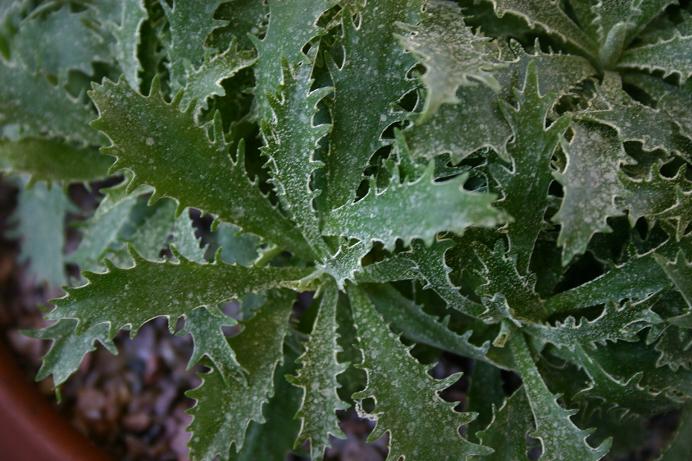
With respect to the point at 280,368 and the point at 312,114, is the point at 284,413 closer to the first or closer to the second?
the point at 280,368

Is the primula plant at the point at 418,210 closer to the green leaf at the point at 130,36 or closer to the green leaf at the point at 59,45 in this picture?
the green leaf at the point at 130,36

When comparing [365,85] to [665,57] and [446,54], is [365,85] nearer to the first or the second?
[446,54]

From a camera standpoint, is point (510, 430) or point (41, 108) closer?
point (510, 430)

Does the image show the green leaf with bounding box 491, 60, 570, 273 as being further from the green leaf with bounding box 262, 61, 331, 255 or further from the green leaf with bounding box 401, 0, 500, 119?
the green leaf with bounding box 262, 61, 331, 255

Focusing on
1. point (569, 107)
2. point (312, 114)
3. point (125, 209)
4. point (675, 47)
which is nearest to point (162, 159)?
point (312, 114)

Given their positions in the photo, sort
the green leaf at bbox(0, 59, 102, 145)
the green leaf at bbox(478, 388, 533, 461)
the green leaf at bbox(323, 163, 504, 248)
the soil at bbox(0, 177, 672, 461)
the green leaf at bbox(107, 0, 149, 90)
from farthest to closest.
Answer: the soil at bbox(0, 177, 672, 461)
the green leaf at bbox(0, 59, 102, 145)
the green leaf at bbox(107, 0, 149, 90)
the green leaf at bbox(478, 388, 533, 461)
the green leaf at bbox(323, 163, 504, 248)

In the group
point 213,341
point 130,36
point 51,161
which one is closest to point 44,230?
point 51,161

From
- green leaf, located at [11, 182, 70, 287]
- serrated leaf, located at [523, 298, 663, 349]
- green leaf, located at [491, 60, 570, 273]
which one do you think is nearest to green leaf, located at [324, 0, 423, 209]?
green leaf, located at [491, 60, 570, 273]
